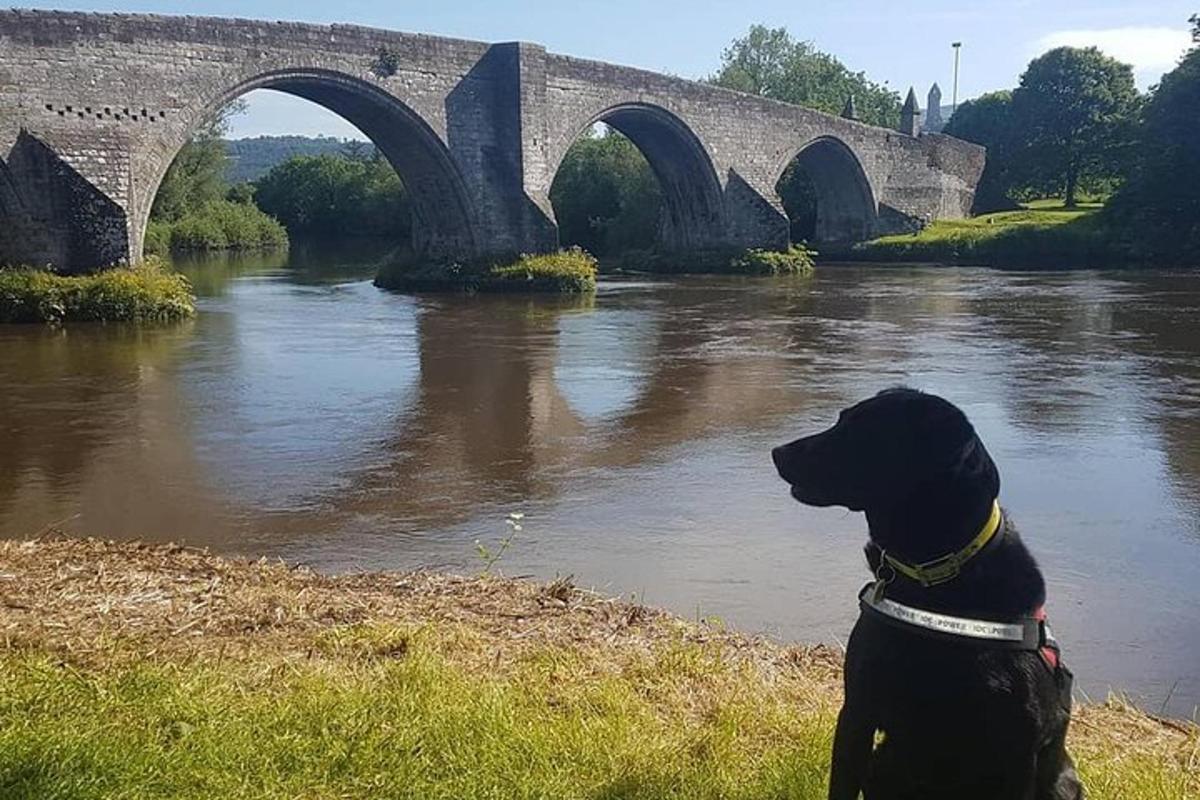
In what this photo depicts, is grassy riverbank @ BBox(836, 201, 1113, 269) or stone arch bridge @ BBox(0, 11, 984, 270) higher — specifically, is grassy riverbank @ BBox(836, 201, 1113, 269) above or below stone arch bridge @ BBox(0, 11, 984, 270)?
below

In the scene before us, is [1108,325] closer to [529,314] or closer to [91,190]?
[529,314]

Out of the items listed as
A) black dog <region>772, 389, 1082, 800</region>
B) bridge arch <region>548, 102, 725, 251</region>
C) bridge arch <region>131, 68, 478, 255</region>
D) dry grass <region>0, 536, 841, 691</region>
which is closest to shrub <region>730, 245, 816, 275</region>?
bridge arch <region>548, 102, 725, 251</region>

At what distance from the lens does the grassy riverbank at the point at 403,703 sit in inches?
105

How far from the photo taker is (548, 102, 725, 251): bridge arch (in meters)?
29.2

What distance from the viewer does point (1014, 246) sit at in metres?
32.3

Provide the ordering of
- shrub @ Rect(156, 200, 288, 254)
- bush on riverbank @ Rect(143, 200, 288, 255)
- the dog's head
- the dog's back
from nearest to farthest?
1. the dog's back
2. the dog's head
3. bush on riverbank @ Rect(143, 200, 288, 255)
4. shrub @ Rect(156, 200, 288, 254)

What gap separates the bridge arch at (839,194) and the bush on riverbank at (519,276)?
17.6m

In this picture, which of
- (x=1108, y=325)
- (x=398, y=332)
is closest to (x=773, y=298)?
(x=1108, y=325)

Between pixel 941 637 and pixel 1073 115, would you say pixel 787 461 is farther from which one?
pixel 1073 115

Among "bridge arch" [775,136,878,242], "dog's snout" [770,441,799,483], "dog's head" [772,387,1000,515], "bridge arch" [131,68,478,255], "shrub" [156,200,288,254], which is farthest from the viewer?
"shrub" [156,200,288,254]

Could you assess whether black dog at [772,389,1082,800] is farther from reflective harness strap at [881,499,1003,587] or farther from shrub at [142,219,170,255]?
shrub at [142,219,170,255]

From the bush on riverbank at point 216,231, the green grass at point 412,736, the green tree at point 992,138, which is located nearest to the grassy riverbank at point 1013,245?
the green tree at point 992,138

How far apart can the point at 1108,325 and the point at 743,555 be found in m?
12.8

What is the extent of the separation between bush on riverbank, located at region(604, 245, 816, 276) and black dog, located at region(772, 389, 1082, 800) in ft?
Result: 94.3
